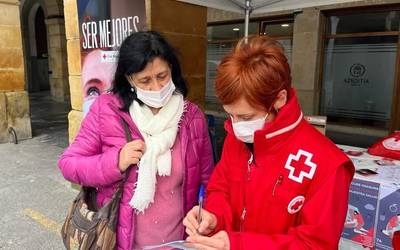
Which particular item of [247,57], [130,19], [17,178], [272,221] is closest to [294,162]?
[272,221]

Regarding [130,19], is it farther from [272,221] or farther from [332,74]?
[332,74]

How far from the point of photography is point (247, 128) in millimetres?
1257

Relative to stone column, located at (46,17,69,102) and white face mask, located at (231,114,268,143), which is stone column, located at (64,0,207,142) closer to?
white face mask, located at (231,114,268,143)

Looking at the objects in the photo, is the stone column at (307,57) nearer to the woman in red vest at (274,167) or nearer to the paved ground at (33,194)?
the paved ground at (33,194)

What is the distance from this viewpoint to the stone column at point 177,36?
3273mm

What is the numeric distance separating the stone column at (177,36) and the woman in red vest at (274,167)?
1.88 m

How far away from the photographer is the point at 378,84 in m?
7.89

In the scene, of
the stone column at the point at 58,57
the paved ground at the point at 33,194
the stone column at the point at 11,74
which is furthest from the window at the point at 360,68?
the stone column at the point at 58,57

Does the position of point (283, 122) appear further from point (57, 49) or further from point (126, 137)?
point (57, 49)

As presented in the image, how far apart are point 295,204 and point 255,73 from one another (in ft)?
1.49

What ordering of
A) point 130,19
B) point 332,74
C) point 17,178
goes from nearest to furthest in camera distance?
point 130,19 → point 17,178 → point 332,74

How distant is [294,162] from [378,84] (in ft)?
25.2

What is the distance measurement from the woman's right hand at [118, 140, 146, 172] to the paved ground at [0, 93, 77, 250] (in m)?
2.11

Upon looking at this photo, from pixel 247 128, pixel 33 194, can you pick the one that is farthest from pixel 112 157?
pixel 33 194
